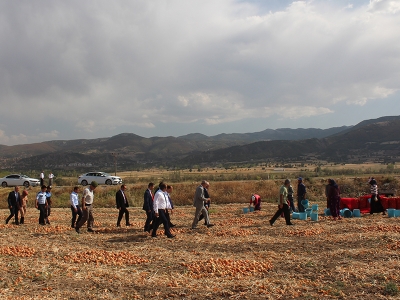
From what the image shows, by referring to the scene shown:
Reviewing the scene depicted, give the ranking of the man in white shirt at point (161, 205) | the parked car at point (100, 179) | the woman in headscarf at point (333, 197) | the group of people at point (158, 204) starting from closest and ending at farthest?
the man in white shirt at point (161, 205) < the group of people at point (158, 204) < the woman in headscarf at point (333, 197) < the parked car at point (100, 179)

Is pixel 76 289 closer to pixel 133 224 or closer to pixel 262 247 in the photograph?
pixel 262 247

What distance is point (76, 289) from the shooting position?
760cm

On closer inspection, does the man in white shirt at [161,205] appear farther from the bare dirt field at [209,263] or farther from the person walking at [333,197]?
the person walking at [333,197]

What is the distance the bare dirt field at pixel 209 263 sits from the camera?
7.32m

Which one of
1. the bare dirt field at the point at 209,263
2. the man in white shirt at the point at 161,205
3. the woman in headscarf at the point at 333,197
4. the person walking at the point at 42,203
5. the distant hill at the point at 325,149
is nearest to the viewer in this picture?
the bare dirt field at the point at 209,263

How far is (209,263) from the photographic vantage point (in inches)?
353

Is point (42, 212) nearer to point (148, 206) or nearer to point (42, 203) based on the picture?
point (42, 203)

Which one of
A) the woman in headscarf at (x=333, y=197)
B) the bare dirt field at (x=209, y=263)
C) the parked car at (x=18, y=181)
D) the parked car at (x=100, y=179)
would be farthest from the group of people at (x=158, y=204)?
the parked car at (x=18, y=181)

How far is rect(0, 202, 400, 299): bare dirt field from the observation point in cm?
732

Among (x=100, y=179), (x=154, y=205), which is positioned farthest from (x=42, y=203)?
(x=100, y=179)

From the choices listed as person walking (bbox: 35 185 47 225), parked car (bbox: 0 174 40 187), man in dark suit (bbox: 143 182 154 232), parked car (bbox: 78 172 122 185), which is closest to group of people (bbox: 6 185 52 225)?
person walking (bbox: 35 185 47 225)

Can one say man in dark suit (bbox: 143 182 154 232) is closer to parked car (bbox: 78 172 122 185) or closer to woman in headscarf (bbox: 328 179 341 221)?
woman in headscarf (bbox: 328 179 341 221)

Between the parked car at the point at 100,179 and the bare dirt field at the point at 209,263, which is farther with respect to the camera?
→ the parked car at the point at 100,179

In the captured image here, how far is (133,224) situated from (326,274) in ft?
31.5
